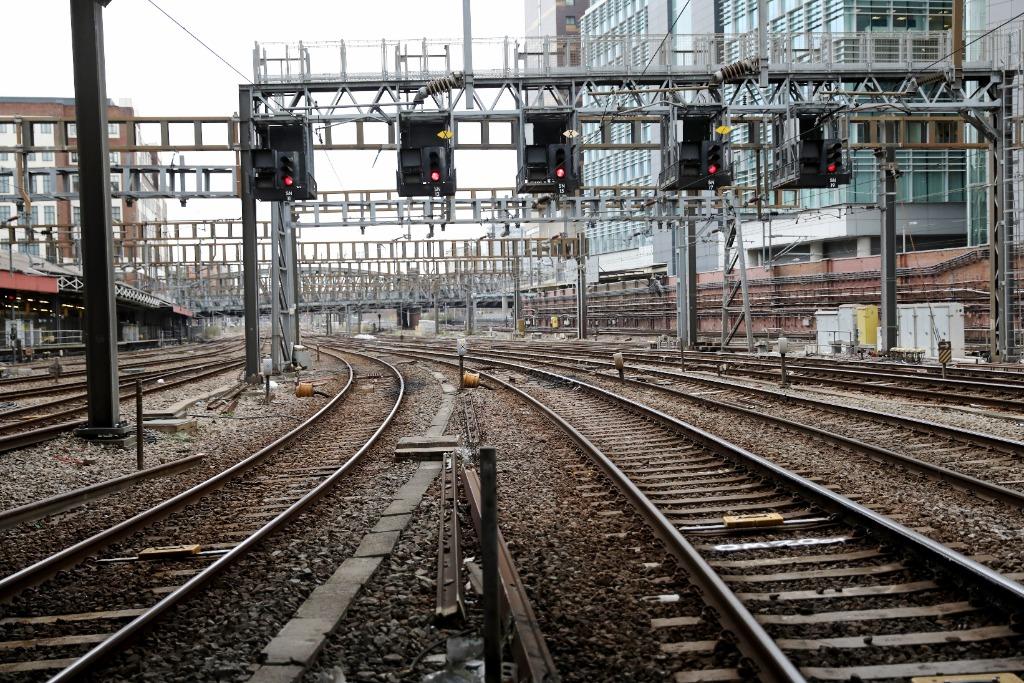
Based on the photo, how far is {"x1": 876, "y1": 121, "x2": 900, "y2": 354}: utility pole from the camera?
2917cm

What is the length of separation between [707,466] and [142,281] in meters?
83.9

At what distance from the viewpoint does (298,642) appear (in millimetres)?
4902

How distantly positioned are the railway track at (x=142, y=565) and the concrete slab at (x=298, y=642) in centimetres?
84

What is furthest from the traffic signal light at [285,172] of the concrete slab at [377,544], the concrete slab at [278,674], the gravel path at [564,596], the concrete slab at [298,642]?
the concrete slab at [278,674]

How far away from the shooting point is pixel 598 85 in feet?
76.6

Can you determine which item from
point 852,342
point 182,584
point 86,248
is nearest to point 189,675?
point 182,584

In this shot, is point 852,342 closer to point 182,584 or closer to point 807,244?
point 807,244

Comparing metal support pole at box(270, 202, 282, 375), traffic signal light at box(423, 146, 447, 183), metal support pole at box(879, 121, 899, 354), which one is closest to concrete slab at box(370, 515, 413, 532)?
traffic signal light at box(423, 146, 447, 183)

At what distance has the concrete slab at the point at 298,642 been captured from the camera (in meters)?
4.65

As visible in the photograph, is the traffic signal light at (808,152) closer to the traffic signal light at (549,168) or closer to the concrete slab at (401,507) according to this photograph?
the traffic signal light at (549,168)

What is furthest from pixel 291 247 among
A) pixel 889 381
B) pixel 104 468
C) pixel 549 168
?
pixel 104 468

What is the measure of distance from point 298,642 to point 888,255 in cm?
2886

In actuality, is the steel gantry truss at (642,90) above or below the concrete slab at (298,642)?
above

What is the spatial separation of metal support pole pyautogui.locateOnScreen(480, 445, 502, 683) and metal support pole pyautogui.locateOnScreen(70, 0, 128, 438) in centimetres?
1029
